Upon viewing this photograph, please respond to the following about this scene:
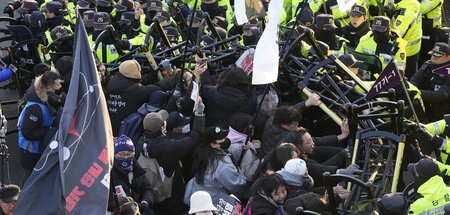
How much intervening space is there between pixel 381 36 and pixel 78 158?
5748 mm

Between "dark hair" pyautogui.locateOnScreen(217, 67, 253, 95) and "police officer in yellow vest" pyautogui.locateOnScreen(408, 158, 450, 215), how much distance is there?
8.68 ft

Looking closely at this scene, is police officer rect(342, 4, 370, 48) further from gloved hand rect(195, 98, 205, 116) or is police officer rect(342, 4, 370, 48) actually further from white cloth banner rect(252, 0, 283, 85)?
white cloth banner rect(252, 0, 283, 85)

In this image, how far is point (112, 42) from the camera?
11453 millimetres

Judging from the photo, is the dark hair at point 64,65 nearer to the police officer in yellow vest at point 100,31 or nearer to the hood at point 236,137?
the police officer in yellow vest at point 100,31

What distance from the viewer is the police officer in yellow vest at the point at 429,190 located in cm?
691

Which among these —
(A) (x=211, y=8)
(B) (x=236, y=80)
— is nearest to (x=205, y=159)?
(B) (x=236, y=80)

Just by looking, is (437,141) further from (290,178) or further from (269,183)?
(269,183)

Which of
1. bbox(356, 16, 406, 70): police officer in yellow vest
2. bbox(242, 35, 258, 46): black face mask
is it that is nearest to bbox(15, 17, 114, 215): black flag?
bbox(242, 35, 258, 46): black face mask

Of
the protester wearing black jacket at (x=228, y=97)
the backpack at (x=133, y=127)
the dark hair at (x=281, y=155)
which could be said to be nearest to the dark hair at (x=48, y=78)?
the backpack at (x=133, y=127)

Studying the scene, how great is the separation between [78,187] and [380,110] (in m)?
3.57

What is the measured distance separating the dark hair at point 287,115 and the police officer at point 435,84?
8.43ft

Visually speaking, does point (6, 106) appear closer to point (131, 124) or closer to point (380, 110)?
point (131, 124)

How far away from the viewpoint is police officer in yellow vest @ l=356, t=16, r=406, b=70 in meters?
10.9

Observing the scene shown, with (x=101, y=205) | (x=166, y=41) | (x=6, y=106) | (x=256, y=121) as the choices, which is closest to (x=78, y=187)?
(x=101, y=205)
